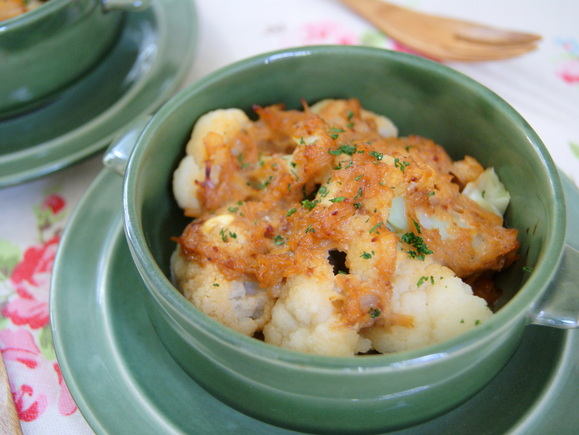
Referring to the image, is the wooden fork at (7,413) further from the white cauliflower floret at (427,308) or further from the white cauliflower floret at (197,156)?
the white cauliflower floret at (427,308)

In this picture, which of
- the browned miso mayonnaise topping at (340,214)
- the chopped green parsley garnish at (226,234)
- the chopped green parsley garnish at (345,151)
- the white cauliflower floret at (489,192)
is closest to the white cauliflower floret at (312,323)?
the browned miso mayonnaise topping at (340,214)

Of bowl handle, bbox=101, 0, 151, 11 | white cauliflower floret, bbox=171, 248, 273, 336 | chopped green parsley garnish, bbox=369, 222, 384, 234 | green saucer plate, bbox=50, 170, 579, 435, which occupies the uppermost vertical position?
bowl handle, bbox=101, 0, 151, 11

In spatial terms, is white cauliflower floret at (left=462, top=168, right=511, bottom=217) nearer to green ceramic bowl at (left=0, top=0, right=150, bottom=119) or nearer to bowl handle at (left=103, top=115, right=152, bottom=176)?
bowl handle at (left=103, top=115, right=152, bottom=176)

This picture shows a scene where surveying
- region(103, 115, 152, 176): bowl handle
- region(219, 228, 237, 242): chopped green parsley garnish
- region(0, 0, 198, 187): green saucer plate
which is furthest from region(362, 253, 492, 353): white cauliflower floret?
region(0, 0, 198, 187): green saucer plate

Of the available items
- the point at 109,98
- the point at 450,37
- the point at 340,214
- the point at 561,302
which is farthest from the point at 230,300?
the point at 450,37

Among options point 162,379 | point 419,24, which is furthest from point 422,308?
point 419,24
